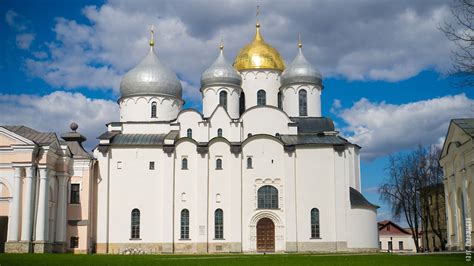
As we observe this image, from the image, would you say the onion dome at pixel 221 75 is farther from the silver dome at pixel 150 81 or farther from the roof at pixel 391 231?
Answer: the roof at pixel 391 231

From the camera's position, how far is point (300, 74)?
50.3 m

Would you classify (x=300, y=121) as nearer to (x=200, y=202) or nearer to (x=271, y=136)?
(x=271, y=136)

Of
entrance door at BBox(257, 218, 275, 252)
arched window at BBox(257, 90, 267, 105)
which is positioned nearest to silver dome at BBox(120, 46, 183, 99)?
arched window at BBox(257, 90, 267, 105)

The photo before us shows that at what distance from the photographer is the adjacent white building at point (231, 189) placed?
44.3 meters

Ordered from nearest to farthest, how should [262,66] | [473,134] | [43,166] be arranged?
[473,134], [43,166], [262,66]

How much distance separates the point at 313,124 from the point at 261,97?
5.28 meters

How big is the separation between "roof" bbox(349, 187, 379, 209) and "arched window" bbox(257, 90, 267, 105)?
1059 cm

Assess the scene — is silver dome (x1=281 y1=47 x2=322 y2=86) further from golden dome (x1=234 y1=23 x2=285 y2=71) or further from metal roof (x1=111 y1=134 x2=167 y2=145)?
metal roof (x1=111 y1=134 x2=167 y2=145)

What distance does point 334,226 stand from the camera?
1743 inches

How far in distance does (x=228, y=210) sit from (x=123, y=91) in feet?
43.6

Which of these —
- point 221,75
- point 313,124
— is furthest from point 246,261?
point 221,75

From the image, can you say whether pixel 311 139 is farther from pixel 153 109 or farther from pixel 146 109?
pixel 146 109

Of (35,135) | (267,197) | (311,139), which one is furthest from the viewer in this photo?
(311,139)

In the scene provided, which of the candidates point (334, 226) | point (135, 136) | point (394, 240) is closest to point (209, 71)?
point (135, 136)
